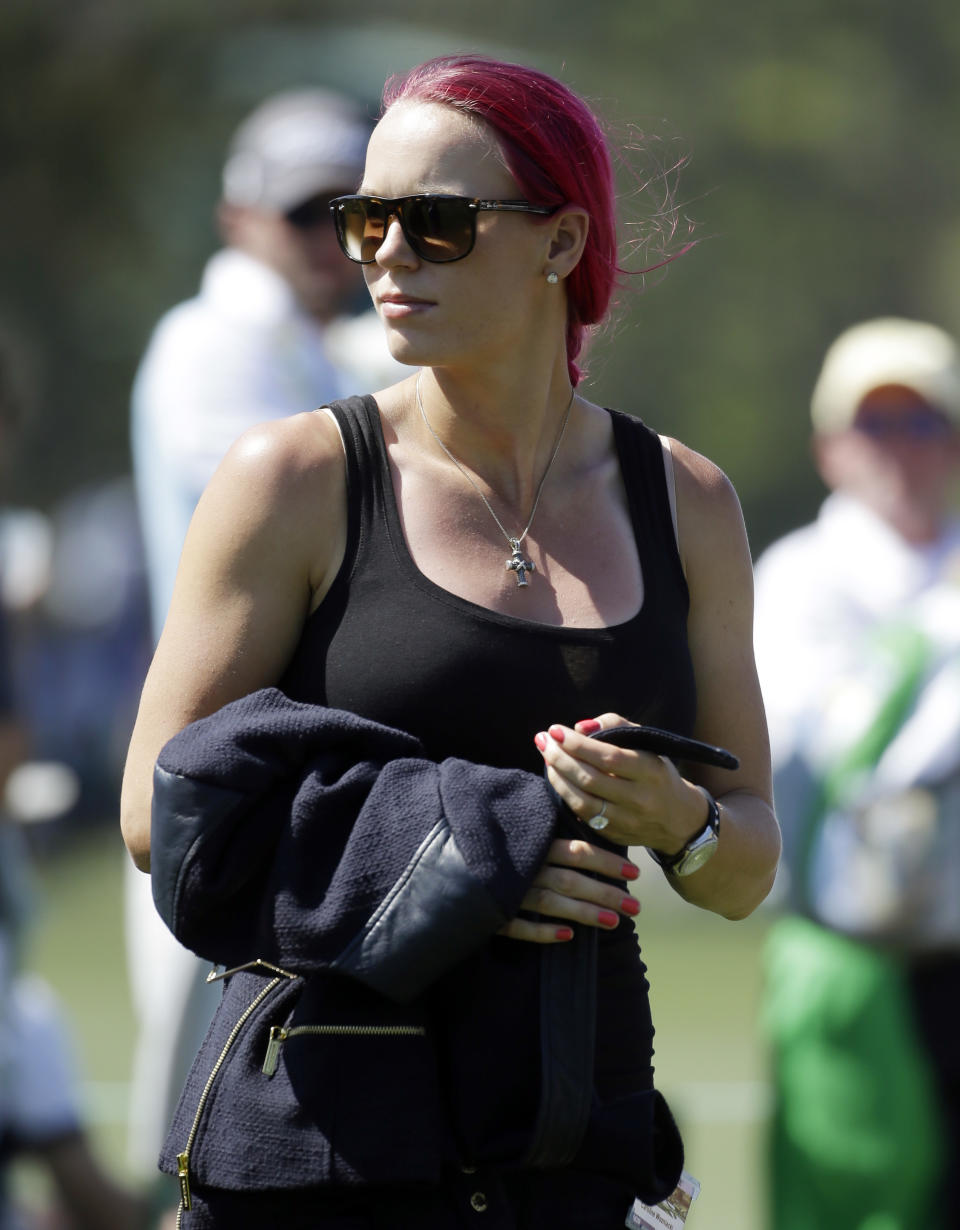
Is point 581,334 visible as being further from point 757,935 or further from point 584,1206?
point 757,935

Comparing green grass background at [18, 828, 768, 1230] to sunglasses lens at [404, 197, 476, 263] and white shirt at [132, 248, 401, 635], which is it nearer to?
white shirt at [132, 248, 401, 635]

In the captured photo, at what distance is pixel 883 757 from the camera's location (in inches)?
176

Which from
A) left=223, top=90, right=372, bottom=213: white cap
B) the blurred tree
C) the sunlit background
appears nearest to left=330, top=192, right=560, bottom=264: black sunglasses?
left=223, top=90, right=372, bottom=213: white cap

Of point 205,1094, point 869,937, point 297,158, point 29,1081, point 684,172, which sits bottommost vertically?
point 29,1081

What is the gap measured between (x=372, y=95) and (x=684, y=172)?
5119 millimetres

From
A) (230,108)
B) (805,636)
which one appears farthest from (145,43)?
(805,636)

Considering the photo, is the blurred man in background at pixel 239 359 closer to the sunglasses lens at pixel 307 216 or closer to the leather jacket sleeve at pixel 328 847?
the sunglasses lens at pixel 307 216

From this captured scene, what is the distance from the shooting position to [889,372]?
5461 millimetres

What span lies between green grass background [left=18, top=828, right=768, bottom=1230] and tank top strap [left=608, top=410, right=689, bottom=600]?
2248mm

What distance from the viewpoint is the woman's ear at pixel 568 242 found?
2.53m

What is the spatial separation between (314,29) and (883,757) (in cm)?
1662

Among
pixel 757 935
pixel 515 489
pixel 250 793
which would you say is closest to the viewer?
pixel 250 793

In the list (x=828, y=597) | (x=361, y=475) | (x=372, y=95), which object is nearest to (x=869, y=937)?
(x=828, y=597)

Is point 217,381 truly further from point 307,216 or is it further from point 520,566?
point 520,566
